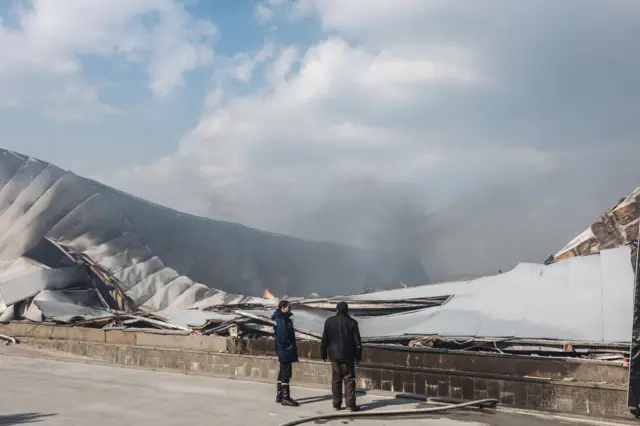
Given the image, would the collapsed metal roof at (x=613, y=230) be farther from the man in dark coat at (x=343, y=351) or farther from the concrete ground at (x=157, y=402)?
the man in dark coat at (x=343, y=351)

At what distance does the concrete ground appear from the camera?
6.51 m

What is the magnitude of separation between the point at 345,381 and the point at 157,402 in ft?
8.47

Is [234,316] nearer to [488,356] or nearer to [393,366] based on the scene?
[393,366]

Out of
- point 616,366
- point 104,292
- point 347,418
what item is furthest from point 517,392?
point 104,292

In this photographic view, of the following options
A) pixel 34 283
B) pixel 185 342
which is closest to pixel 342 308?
pixel 185 342

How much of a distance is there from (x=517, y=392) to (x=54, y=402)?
20.9 feet

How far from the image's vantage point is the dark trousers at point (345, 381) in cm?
696

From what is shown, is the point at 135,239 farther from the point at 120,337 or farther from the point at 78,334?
the point at 120,337

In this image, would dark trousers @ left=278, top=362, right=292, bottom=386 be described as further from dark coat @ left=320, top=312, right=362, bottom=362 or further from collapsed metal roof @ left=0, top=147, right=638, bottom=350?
collapsed metal roof @ left=0, top=147, right=638, bottom=350

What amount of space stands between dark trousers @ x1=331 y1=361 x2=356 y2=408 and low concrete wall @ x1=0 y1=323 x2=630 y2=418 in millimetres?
2047

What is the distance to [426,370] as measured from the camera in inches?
344

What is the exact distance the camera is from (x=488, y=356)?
8.65m

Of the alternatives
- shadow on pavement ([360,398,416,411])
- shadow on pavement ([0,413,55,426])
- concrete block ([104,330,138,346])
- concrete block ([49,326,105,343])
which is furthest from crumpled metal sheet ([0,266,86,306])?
shadow on pavement ([360,398,416,411])

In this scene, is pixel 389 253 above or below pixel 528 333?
above
